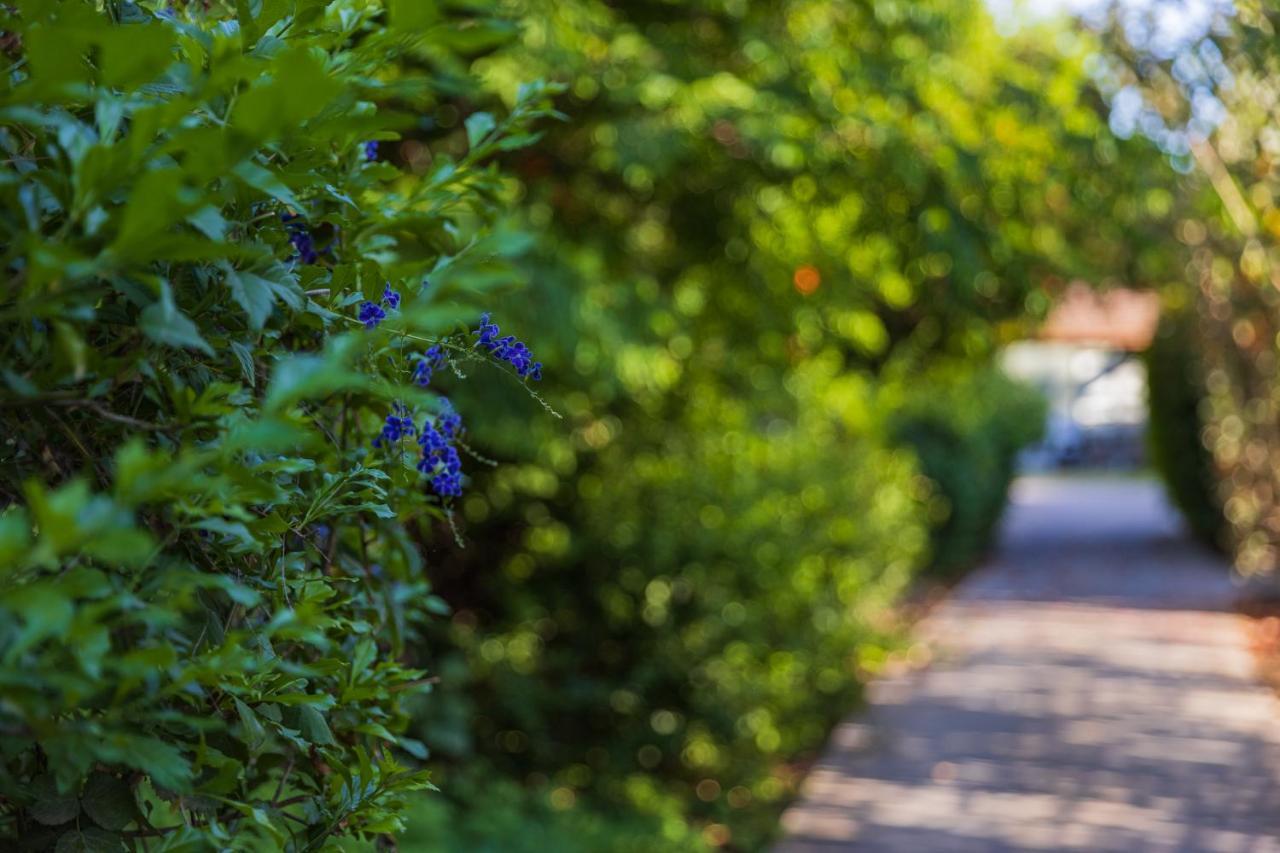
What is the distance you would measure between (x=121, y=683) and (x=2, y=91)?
1.74ft

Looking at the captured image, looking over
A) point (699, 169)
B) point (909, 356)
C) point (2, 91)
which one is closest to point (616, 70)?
point (699, 169)

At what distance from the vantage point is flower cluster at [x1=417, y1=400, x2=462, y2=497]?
177 centimetres

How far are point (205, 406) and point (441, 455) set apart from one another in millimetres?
595

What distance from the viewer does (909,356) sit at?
12.2 metres

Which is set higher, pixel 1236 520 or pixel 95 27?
pixel 95 27

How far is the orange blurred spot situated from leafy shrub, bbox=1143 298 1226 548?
902cm

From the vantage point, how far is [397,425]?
1.70 m

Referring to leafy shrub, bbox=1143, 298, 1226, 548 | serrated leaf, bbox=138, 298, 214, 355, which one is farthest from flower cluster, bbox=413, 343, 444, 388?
leafy shrub, bbox=1143, 298, 1226, 548

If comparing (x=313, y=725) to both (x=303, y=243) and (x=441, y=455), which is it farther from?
(x=303, y=243)

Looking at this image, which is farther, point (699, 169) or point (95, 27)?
point (699, 169)

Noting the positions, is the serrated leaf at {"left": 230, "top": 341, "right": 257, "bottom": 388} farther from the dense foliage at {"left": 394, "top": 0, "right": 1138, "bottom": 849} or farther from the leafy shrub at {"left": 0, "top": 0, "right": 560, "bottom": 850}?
the dense foliage at {"left": 394, "top": 0, "right": 1138, "bottom": 849}

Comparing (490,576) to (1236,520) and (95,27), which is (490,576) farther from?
(1236,520)

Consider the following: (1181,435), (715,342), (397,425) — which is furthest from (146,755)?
(1181,435)

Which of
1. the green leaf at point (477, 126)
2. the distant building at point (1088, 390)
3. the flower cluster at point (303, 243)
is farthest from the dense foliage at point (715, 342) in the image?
the distant building at point (1088, 390)
